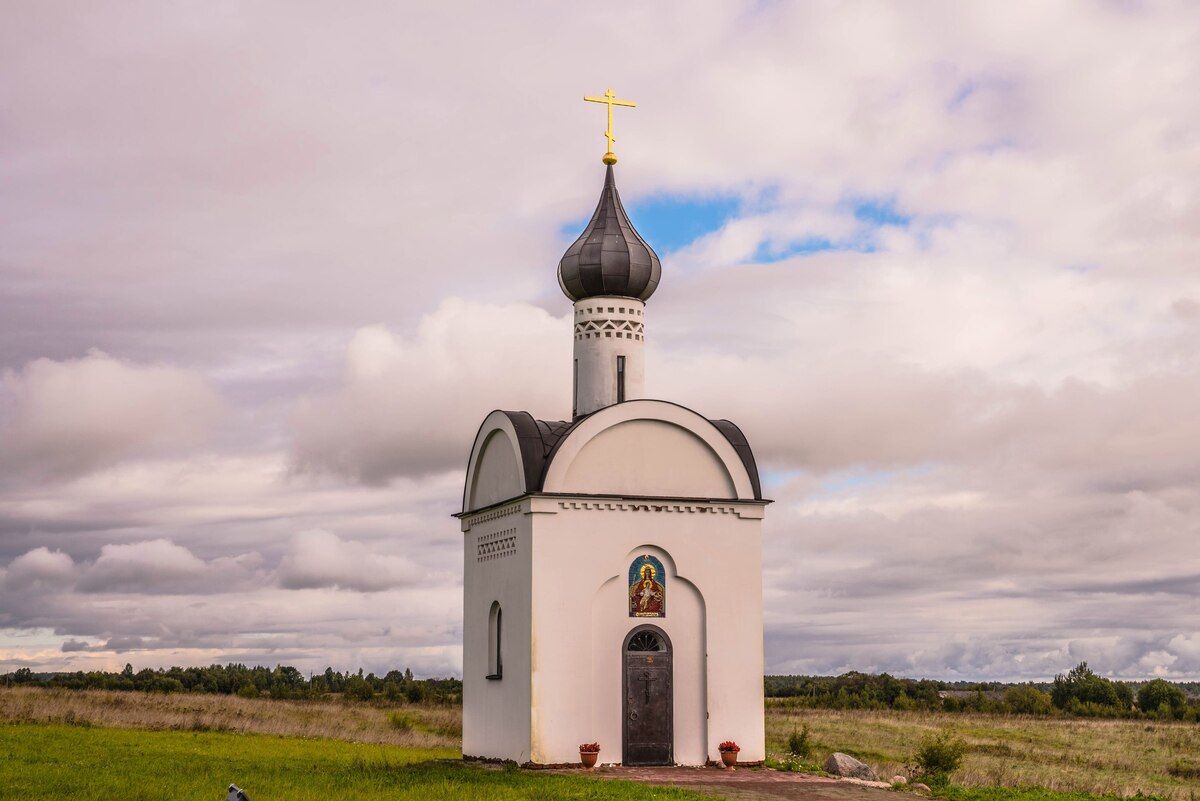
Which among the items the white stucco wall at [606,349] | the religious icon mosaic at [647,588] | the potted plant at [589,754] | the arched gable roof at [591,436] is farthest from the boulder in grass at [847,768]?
the white stucco wall at [606,349]

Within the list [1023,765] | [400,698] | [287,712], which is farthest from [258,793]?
[400,698]

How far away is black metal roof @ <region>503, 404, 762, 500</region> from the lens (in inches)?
880

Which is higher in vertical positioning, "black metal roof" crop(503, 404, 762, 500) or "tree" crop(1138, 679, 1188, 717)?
"black metal roof" crop(503, 404, 762, 500)

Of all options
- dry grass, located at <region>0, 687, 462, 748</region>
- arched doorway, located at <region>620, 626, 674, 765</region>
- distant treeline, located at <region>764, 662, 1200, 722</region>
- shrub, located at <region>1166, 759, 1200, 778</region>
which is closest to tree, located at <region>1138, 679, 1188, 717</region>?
distant treeline, located at <region>764, 662, 1200, 722</region>

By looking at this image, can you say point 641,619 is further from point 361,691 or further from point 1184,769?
point 361,691

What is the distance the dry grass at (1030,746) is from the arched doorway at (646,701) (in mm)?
4611

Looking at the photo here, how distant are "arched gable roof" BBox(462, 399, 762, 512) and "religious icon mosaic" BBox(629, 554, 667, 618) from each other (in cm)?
189

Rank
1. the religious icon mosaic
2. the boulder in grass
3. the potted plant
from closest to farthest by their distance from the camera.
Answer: the potted plant < the boulder in grass < the religious icon mosaic

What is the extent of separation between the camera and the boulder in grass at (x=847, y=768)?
22.3m

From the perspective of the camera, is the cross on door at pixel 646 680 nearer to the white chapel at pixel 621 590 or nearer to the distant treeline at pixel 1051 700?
the white chapel at pixel 621 590

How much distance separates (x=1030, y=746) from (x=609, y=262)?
23765mm

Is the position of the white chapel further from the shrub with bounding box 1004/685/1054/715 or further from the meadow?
the shrub with bounding box 1004/685/1054/715

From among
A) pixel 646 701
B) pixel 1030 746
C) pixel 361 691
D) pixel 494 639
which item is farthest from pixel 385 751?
pixel 361 691

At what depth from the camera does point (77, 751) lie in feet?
87.4
